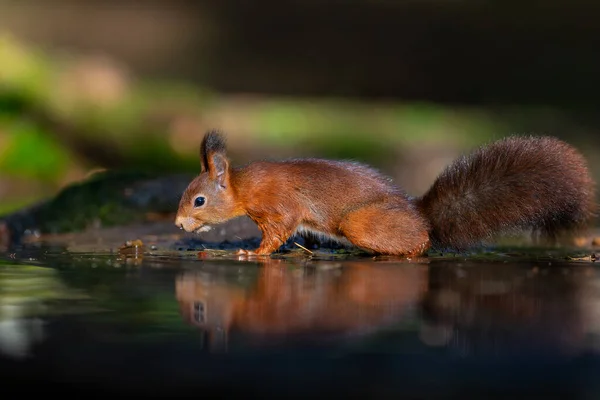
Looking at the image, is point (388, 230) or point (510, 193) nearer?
Result: point (510, 193)

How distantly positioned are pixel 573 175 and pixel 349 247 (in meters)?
1.96

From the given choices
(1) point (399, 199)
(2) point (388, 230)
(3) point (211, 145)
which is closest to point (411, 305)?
(2) point (388, 230)

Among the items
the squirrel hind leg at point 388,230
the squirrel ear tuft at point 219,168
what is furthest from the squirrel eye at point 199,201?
the squirrel hind leg at point 388,230

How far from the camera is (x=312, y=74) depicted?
16.5 m

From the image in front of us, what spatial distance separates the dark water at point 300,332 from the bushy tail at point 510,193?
773mm

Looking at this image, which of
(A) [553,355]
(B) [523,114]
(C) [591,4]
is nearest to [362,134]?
(B) [523,114]

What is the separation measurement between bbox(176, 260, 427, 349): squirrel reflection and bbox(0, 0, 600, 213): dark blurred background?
8.02 m

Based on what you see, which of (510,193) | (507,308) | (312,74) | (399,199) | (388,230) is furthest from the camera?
(312,74)

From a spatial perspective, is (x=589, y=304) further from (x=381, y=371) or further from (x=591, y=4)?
(x=591, y=4)

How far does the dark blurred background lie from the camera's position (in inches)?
553

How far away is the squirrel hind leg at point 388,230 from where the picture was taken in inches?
275

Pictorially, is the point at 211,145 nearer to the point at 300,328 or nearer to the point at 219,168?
the point at 219,168

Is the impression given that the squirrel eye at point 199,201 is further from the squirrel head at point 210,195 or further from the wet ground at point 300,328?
the wet ground at point 300,328

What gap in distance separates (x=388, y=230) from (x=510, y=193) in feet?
A: 2.88
